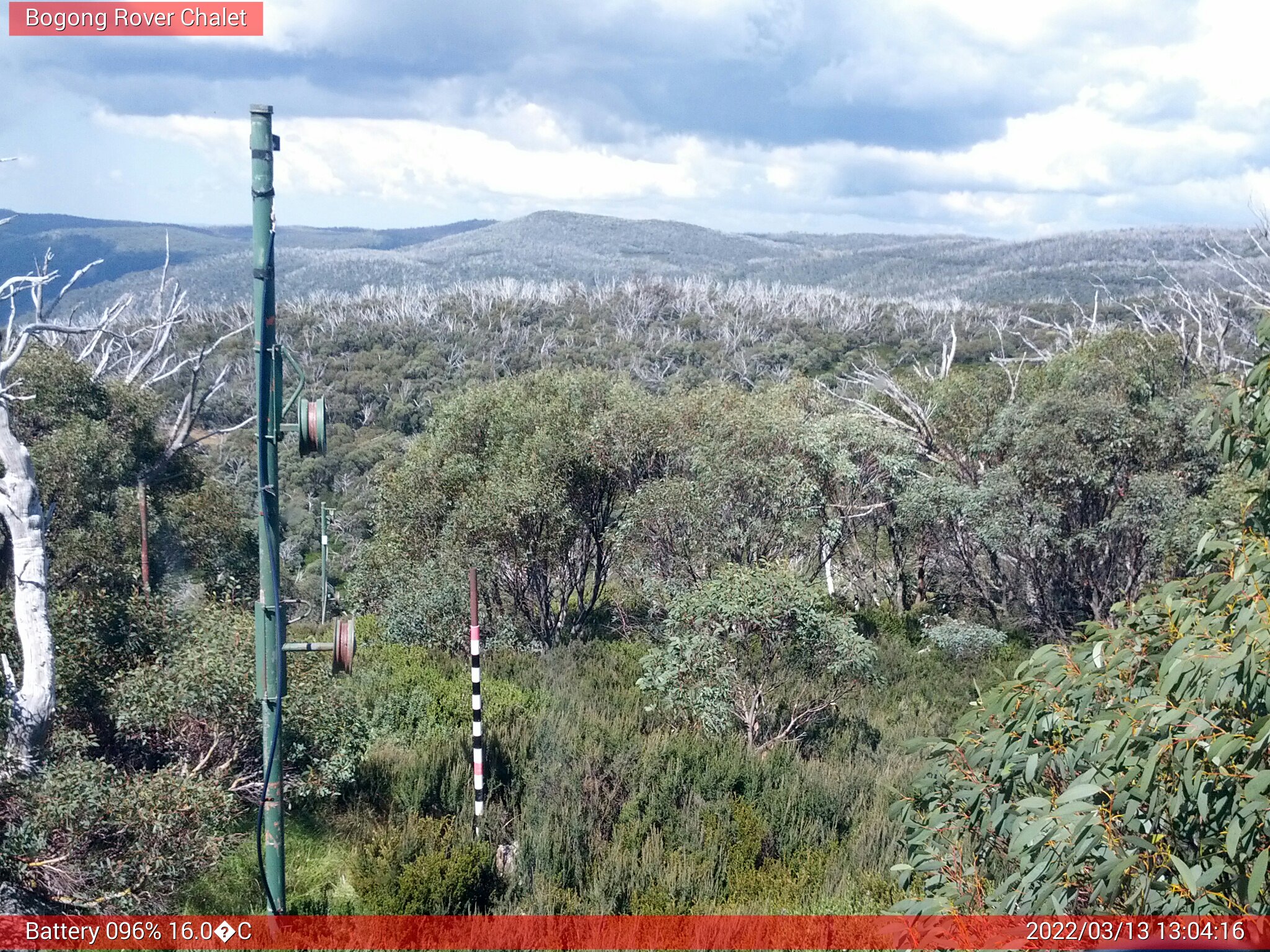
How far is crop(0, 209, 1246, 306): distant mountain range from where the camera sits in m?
86.1

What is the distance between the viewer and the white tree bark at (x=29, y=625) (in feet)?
18.5

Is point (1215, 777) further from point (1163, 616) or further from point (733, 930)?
point (733, 930)

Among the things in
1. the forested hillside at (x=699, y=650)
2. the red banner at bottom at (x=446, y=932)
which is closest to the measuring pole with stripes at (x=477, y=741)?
the forested hillside at (x=699, y=650)

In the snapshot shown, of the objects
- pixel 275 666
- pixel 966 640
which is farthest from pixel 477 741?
pixel 966 640

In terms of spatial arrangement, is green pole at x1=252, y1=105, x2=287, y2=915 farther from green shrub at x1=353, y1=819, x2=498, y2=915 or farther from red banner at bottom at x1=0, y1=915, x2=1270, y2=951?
green shrub at x1=353, y1=819, x2=498, y2=915

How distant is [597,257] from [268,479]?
145927mm

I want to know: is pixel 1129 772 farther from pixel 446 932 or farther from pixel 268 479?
pixel 446 932

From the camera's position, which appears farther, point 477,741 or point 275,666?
point 477,741

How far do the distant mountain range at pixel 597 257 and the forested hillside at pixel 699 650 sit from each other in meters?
49.4

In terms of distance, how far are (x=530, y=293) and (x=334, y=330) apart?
24974 millimetres

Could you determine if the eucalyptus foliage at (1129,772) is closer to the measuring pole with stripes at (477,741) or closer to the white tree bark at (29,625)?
the measuring pole with stripes at (477,741)

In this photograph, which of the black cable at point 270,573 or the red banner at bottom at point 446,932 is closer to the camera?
the black cable at point 270,573

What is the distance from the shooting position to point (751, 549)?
12945mm

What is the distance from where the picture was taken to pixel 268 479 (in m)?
4.50
